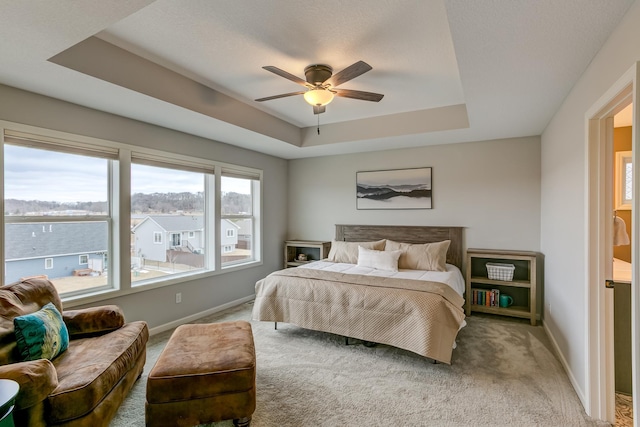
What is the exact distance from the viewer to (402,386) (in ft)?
7.96

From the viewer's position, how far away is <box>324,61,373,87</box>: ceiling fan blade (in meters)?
2.15

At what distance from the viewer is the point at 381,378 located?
2.54m

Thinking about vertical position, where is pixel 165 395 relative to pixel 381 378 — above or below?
above

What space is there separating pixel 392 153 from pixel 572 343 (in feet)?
10.5

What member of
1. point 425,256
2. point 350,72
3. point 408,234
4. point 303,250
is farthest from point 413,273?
point 350,72

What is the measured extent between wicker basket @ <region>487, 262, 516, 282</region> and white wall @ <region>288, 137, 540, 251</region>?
324 millimetres

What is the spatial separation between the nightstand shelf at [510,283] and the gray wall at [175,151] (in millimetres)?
3096

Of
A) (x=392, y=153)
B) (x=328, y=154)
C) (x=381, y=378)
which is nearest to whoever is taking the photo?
(x=381, y=378)

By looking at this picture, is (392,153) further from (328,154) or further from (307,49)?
(307,49)

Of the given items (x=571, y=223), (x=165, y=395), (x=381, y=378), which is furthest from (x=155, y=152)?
(x=571, y=223)

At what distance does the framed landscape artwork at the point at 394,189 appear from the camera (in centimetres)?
462

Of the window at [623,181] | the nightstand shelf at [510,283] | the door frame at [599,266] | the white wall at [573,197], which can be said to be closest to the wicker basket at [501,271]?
the nightstand shelf at [510,283]

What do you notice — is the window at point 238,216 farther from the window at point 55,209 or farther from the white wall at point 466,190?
the window at point 55,209

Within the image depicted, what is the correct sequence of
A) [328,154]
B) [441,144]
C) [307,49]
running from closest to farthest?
[307,49]
[441,144]
[328,154]
